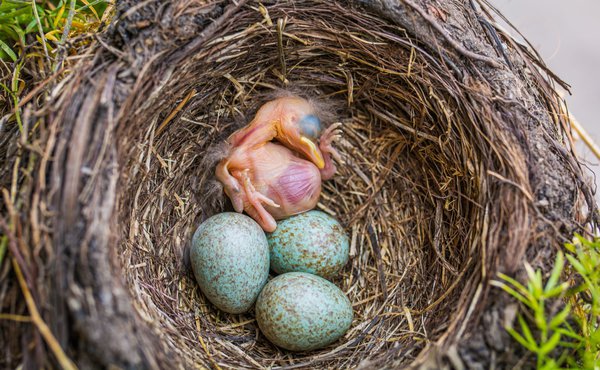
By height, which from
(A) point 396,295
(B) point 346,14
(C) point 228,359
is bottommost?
(C) point 228,359

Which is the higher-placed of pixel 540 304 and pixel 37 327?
pixel 540 304

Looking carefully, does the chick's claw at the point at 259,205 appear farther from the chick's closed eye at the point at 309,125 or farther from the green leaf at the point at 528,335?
the green leaf at the point at 528,335

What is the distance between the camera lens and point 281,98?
5.94 ft

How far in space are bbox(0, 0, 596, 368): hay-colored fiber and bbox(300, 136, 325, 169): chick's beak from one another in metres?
0.15

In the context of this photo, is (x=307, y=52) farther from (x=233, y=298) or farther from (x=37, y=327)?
(x=37, y=327)

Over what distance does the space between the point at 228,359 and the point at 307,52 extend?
102 centimetres

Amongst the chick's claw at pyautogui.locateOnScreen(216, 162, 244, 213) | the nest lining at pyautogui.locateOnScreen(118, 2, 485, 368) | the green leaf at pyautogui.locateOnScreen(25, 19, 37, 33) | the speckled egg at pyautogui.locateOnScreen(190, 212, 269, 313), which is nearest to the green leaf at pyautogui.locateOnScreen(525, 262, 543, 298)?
the nest lining at pyautogui.locateOnScreen(118, 2, 485, 368)

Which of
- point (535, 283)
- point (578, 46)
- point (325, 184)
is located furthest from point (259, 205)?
point (578, 46)

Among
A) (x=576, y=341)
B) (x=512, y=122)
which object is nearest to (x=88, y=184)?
(x=512, y=122)

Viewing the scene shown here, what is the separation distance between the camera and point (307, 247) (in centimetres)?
168

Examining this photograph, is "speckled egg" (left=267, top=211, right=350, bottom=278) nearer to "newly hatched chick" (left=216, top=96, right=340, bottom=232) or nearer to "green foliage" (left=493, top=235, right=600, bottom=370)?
"newly hatched chick" (left=216, top=96, right=340, bottom=232)

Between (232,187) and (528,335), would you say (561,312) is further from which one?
(232,187)

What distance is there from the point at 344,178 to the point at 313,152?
8.3 inches

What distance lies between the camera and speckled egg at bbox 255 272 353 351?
5.00 ft
